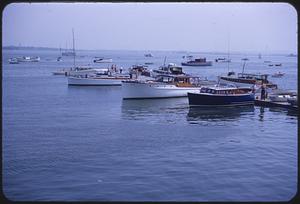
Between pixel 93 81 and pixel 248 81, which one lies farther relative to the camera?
pixel 93 81

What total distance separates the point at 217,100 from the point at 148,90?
22.1 ft

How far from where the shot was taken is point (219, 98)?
30.0 m

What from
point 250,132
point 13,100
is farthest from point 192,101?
point 13,100

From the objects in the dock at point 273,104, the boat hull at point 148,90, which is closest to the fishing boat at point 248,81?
the boat hull at point 148,90

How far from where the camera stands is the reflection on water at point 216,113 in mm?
25252

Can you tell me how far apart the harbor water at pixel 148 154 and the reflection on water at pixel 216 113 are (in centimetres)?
6

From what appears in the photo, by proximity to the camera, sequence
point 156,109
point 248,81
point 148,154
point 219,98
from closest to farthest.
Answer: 1. point 148,154
2. point 156,109
3. point 219,98
4. point 248,81

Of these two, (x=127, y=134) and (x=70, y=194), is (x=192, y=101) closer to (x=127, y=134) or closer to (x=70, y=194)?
(x=127, y=134)

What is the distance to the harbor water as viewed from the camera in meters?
12.0

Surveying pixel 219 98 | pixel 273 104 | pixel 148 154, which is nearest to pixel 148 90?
pixel 219 98

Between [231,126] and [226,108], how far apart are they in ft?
23.5

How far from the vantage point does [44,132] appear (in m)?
20.5

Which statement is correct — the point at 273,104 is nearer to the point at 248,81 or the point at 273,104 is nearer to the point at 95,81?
the point at 248,81

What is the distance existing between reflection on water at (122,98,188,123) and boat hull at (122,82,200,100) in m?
0.53
